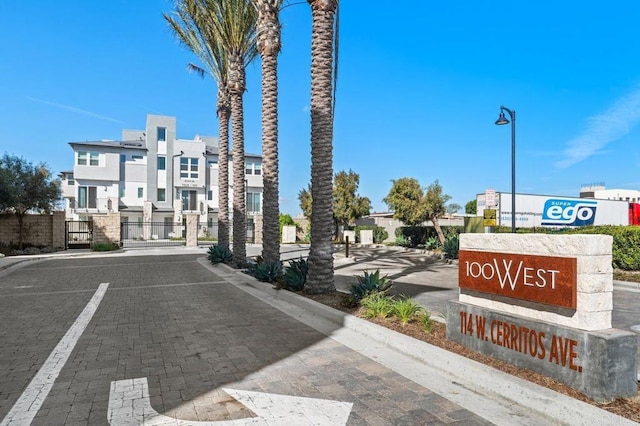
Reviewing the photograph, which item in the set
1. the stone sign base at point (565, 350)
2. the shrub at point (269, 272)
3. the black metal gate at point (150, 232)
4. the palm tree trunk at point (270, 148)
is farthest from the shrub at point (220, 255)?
the black metal gate at point (150, 232)

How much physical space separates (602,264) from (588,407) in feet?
4.82

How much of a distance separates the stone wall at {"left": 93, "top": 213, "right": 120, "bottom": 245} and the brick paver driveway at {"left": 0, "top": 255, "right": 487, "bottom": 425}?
22040 millimetres

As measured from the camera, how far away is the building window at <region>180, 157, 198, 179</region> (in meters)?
50.4

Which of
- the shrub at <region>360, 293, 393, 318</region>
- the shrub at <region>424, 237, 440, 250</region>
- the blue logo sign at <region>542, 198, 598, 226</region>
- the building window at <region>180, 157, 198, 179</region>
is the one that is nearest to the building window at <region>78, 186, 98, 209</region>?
the building window at <region>180, 157, 198, 179</region>

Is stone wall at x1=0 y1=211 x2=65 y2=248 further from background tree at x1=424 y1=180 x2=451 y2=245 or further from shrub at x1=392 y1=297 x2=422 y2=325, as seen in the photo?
shrub at x1=392 y1=297 x2=422 y2=325

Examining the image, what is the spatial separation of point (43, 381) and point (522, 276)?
5.93m

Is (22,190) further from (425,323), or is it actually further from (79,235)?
(425,323)

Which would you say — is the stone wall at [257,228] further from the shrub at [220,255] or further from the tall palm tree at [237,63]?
the tall palm tree at [237,63]

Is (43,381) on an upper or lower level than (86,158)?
lower

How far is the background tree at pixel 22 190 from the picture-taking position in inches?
1017

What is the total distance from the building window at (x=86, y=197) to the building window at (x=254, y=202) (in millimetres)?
17211

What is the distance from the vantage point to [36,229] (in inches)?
1124

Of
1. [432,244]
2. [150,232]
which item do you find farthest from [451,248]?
[150,232]

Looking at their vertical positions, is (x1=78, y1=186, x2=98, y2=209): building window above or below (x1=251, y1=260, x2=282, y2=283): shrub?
above
